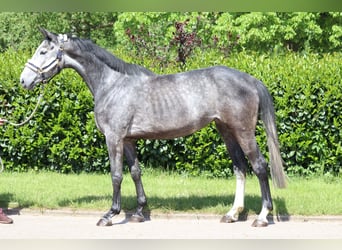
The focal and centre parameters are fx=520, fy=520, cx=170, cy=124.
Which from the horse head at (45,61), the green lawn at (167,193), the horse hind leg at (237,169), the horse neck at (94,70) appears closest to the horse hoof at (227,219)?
the horse hind leg at (237,169)

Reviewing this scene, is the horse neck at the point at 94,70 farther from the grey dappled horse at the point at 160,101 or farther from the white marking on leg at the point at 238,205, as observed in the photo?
the white marking on leg at the point at 238,205

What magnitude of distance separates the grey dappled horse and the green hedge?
3.37m

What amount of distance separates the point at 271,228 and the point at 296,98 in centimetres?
402

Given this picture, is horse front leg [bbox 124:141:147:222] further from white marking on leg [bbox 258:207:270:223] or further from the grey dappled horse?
white marking on leg [bbox 258:207:270:223]

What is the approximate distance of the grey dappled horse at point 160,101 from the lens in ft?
19.3

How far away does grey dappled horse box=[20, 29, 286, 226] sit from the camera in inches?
232

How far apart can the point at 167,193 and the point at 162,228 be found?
1931mm

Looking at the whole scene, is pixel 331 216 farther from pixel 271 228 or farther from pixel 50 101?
pixel 50 101

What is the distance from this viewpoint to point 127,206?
22.4 ft

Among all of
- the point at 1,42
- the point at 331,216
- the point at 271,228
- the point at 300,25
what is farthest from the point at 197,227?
the point at 1,42

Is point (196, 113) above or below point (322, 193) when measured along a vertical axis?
above

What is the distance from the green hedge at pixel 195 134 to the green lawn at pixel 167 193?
361 mm

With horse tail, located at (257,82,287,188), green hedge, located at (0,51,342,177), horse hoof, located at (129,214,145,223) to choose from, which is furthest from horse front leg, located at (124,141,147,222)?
green hedge, located at (0,51,342,177)

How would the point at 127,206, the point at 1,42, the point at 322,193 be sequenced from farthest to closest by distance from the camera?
the point at 1,42 < the point at 322,193 < the point at 127,206
